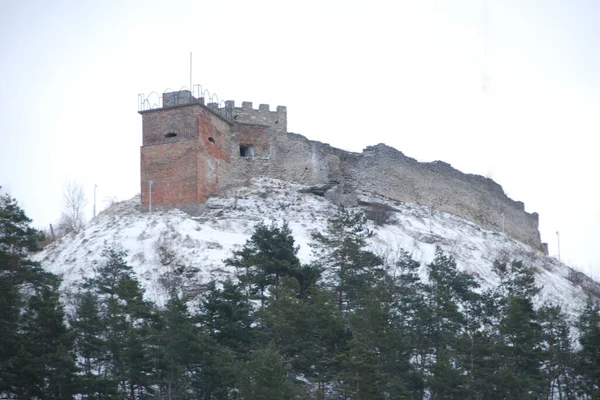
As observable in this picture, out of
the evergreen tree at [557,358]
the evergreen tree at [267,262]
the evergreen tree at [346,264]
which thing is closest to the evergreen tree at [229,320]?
the evergreen tree at [267,262]

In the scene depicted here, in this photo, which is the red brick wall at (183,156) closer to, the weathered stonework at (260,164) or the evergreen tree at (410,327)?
the weathered stonework at (260,164)

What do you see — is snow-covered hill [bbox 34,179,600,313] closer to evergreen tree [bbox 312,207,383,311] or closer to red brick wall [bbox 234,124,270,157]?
red brick wall [bbox 234,124,270,157]

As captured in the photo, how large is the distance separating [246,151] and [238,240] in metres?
6.98

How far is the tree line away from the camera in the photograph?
1086 inches

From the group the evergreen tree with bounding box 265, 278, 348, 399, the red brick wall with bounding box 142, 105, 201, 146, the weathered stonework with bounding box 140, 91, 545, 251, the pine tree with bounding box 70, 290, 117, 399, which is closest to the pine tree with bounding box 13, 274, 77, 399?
the pine tree with bounding box 70, 290, 117, 399

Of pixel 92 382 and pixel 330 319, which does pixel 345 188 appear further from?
pixel 92 382

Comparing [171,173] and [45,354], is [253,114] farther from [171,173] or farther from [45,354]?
[45,354]

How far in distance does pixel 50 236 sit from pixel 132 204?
31.6ft

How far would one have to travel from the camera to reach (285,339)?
95.5 feet

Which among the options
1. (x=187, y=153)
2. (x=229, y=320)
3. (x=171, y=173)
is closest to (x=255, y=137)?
(x=187, y=153)

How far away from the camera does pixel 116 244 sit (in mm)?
38969

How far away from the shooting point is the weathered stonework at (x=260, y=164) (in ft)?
138

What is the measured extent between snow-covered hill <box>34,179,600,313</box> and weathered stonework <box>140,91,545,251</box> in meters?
0.81

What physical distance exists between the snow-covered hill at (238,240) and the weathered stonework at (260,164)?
2.64ft
